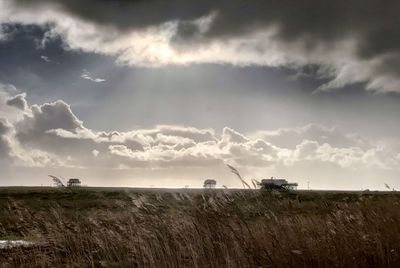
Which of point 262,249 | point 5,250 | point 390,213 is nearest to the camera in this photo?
point 262,249

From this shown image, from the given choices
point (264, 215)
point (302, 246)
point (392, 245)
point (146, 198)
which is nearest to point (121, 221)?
point (146, 198)

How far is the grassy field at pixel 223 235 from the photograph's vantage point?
23.1ft

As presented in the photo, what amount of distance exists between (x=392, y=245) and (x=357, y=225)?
1.90 feet

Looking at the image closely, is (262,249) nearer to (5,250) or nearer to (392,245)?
(392,245)

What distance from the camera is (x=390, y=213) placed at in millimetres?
8367

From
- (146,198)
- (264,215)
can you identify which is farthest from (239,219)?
(146,198)

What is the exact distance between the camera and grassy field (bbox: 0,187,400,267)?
7027mm

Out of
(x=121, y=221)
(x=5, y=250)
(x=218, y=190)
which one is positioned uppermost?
(x=218, y=190)

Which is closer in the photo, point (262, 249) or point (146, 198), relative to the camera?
point (262, 249)

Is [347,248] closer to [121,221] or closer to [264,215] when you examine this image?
[264,215]

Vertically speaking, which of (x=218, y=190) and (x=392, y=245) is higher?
(x=218, y=190)

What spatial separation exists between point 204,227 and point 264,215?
0.94 metres

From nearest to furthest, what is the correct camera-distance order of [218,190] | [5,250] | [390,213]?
[218,190], [390,213], [5,250]

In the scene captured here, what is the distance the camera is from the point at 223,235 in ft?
23.7
